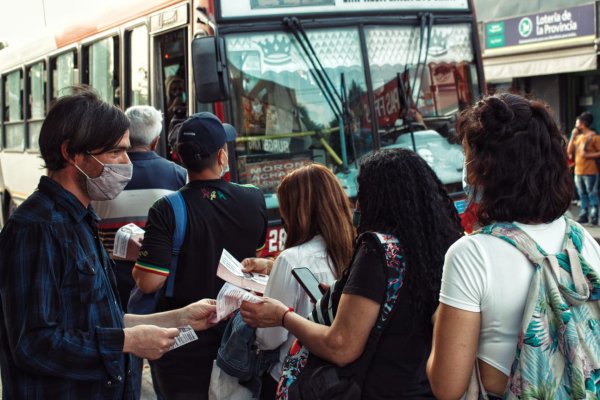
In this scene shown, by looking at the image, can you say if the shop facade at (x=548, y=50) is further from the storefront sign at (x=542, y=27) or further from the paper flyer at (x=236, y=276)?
the paper flyer at (x=236, y=276)

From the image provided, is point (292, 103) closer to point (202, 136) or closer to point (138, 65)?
point (138, 65)

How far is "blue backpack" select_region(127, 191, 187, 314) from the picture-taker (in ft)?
11.1

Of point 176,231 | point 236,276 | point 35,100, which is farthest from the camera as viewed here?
point 35,100

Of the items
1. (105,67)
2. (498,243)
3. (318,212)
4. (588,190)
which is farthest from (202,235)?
(588,190)

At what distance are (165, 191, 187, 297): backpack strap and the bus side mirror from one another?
2.23 m

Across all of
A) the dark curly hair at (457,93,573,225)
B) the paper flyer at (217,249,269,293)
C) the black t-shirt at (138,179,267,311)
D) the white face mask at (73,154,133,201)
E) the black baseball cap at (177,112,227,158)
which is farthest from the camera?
the black baseball cap at (177,112,227,158)

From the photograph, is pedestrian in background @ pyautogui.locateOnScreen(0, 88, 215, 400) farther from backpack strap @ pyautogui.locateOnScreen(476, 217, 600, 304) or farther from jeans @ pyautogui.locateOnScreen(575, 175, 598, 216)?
jeans @ pyautogui.locateOnScreen(575, 175, 598, 216)

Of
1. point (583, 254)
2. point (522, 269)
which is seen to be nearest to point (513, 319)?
point (522, 269)

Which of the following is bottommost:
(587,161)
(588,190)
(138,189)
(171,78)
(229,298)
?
(229,298)

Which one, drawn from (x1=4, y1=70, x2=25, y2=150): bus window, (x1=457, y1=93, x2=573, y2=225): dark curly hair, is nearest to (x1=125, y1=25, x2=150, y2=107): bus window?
(x1=4, y1=70, x2=25, y2=150): bus window

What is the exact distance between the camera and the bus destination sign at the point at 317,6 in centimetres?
589

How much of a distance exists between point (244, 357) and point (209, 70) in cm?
294

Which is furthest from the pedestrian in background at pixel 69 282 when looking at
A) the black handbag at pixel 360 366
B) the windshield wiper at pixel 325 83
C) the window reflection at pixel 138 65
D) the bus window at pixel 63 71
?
the bus window at pixel 63 71

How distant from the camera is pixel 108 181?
2.63 metres
